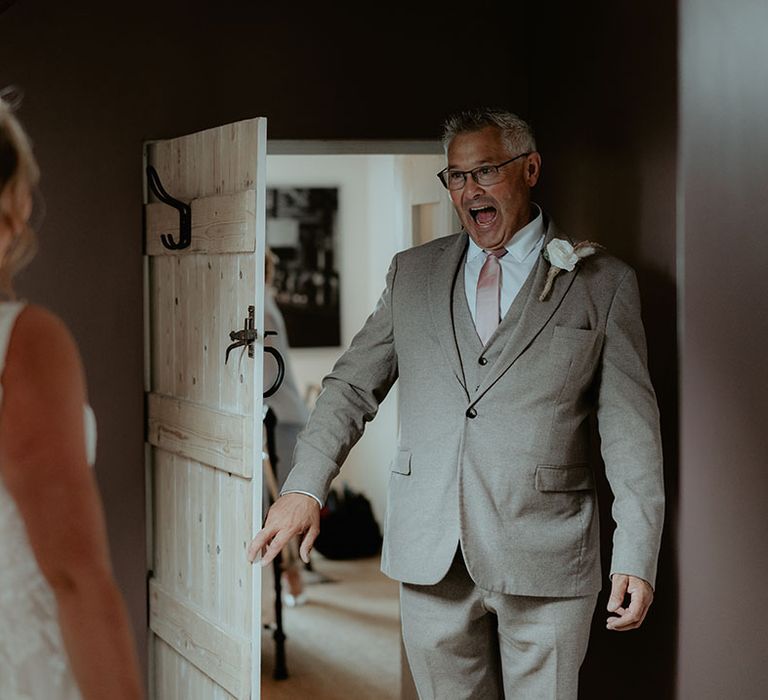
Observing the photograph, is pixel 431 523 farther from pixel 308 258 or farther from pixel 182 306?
pixel 308 258

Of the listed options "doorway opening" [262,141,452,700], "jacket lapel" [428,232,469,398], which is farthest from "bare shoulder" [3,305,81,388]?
"doorway opening" [262,141,452,700]

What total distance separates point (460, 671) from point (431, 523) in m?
0.33

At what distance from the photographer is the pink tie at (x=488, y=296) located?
2.38m

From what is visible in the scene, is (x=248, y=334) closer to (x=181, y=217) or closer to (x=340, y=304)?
(x=181, y=217)

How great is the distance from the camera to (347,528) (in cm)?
619

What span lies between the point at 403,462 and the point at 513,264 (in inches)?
19.1

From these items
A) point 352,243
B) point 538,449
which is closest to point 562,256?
point 538,449

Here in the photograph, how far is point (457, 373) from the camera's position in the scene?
7.64 ft

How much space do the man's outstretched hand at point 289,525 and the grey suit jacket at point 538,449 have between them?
0.12ft

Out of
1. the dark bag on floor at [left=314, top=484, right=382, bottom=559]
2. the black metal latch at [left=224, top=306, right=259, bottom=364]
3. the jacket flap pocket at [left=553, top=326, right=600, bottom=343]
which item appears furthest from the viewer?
the dark bag on floor at [left=314, top=484, right=382, bottom=559]

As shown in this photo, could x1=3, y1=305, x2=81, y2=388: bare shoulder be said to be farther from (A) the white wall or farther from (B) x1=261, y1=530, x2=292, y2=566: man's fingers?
(A) the white wall

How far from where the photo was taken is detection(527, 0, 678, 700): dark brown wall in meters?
2.49

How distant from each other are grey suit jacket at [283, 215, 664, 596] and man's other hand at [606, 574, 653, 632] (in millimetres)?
22

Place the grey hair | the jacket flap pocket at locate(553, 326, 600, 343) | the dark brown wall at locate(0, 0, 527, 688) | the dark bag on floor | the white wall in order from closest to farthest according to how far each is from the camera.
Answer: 1. the jacket flap pocket at locate(553, 326, 600, 343)
2. the grey hair
3. the dark brown wall at locate(0, 0, 527, 688)
4. the dark bag on floor
5. the white wall
